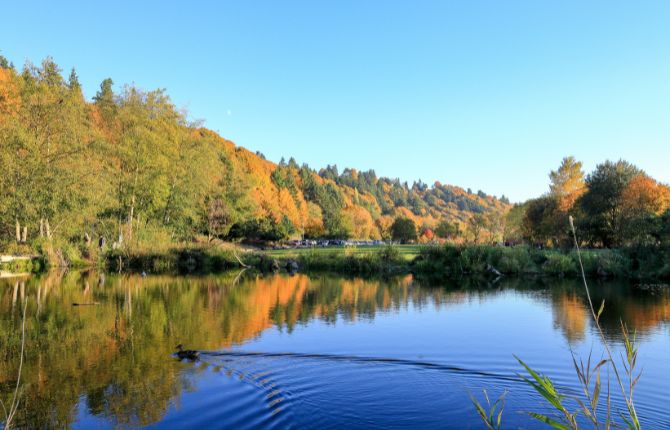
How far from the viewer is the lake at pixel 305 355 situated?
686 cm

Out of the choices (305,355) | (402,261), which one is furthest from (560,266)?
(305,355)

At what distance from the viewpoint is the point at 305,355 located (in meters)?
9.85

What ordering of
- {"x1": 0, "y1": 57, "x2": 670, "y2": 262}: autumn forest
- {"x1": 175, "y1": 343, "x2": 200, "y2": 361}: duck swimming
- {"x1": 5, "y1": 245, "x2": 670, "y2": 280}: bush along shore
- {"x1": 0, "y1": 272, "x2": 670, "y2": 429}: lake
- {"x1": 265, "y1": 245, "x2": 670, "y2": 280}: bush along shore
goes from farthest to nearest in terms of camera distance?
{"x1": 0, "y1": 57, "x2": 670, "y2": 262}: autumn forest
{"x1": 5, "y1": 245, "x2": 670, "y2": 280}: bush along shore
{"x1": 265, "y1": 245, "x2": 670, "y2": 280}: bush along shore
{"x1": 175, "y1": 343, "x2": 200, "y2": 361}: duck swimming
{"x1": 0, "y1": 272, "x2": 670, "y2": 429}: lake

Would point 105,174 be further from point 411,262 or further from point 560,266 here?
point 560,266

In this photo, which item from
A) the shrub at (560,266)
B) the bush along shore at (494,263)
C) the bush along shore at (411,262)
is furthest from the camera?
the shrub at (560,266)

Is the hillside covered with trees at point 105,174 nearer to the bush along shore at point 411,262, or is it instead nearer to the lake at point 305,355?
the bush along shore at point 411,262

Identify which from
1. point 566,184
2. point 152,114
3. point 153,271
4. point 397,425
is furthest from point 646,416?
point 566,184

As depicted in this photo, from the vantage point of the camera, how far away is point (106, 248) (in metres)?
36.5

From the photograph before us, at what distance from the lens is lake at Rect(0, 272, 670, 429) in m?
6.86

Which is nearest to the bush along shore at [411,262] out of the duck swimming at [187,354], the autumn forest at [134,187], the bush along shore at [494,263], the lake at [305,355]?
the bush along shore at [494,263]

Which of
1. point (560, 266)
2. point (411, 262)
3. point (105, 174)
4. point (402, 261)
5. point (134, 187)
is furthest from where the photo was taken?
point (134, 187)

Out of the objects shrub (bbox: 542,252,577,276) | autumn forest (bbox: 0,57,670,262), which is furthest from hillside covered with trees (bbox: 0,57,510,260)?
shrub (bbox: 542,252,577,276)

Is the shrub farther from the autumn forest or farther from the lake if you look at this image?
the lake

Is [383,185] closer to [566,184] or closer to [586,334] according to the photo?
[566,184]
